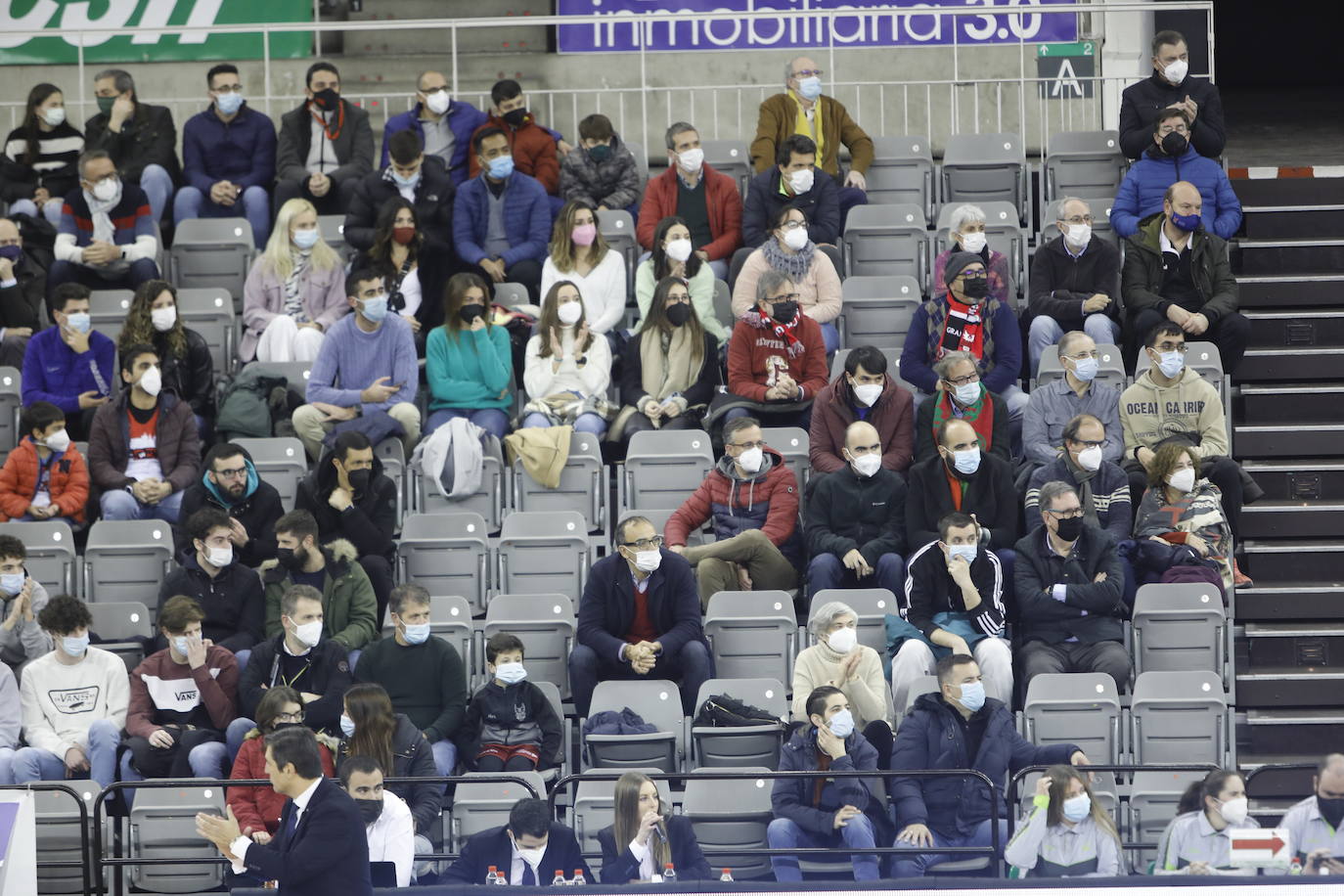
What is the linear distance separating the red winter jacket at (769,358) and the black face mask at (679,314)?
0.90 ft

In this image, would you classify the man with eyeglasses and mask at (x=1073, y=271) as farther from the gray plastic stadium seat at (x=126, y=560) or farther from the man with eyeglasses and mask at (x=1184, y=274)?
the gray plastic stadium seat at (x=126, y=560)

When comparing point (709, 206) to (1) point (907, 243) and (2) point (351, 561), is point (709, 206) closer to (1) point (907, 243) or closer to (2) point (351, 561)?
(1) point (907, 243)

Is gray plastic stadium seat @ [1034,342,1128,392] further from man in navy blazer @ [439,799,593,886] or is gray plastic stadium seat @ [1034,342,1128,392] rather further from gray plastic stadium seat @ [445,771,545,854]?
man in navy blazer @ [439,799,593,886]

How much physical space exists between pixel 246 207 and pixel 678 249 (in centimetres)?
301

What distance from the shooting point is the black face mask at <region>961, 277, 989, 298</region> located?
39.7 ft

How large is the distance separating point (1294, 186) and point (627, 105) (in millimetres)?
4411

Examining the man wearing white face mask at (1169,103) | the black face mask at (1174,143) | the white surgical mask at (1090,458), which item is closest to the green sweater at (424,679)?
the white surgical mask at (1090,458)

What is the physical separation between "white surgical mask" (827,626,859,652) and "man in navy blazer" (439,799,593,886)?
1610 millimetres

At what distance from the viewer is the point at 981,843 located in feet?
31.9

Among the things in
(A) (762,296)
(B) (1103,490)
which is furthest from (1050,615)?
(A) (762,296)

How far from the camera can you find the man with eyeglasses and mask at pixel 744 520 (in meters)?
11.2

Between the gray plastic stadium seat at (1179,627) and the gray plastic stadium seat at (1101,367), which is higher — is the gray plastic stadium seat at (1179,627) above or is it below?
below

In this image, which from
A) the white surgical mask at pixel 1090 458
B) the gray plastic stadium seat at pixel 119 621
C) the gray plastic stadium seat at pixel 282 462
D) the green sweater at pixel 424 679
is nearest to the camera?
the green sweater at pixel 424 679

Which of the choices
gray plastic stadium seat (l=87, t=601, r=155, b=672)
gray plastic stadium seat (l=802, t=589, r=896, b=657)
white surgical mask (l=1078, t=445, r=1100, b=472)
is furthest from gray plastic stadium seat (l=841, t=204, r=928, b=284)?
gray plastic stadium seat (l=87, t=601, r=155, b=672)
